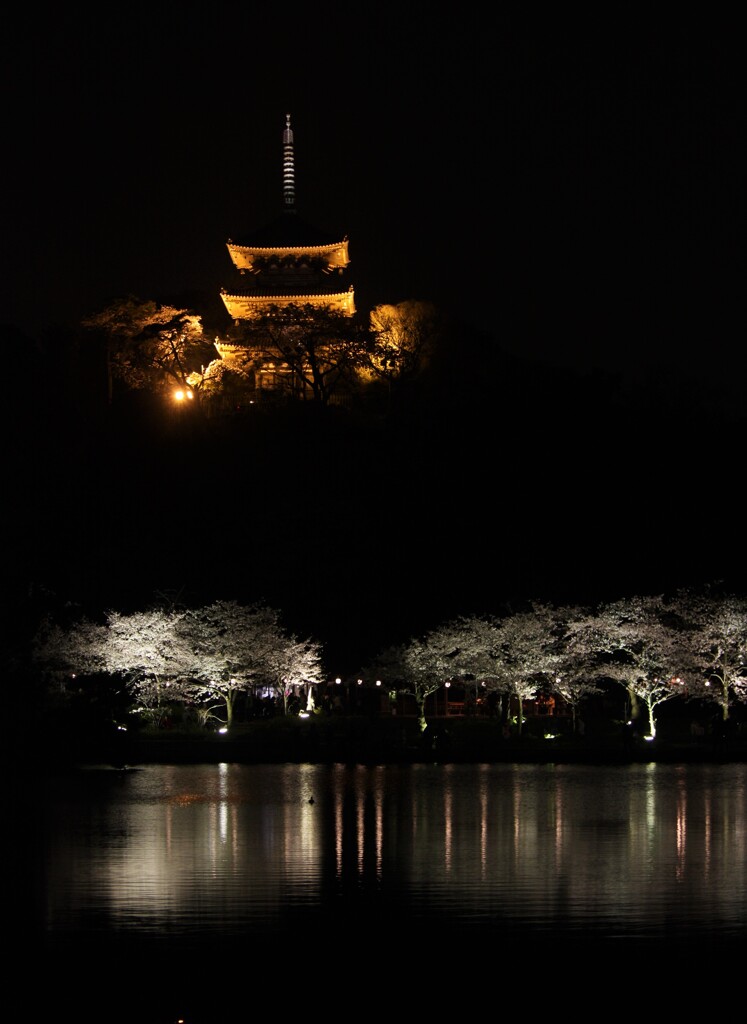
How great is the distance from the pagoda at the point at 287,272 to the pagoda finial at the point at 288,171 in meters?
1.44

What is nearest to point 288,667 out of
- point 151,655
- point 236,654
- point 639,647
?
point 236,654

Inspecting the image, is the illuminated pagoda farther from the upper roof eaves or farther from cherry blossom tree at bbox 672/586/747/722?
cherry blossom tree at bbox 672/586/747/722

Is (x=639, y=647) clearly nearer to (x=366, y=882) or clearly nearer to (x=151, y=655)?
(x=151, y=655)

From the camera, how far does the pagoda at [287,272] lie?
2484 inches

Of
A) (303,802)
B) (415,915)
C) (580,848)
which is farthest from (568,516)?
(415,915)

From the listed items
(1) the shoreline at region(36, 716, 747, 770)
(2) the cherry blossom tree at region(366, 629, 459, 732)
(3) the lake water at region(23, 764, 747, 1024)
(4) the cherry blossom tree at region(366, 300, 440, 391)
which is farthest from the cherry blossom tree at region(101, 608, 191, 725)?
(4) the cherry blossom tree at region(366, 300, 440, 391)

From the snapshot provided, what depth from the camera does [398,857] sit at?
16.6m

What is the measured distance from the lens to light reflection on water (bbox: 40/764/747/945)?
12609mm

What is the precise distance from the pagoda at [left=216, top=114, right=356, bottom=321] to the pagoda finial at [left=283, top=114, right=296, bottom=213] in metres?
1.44

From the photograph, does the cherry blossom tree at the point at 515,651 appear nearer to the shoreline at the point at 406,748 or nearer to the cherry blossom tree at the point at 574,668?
the cherry blossom tree at the point at 574,668

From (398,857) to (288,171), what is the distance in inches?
2490

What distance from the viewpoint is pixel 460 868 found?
51.2 feet

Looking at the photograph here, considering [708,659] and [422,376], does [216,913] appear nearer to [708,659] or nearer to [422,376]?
[708,659]

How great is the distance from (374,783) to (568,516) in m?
29.7
